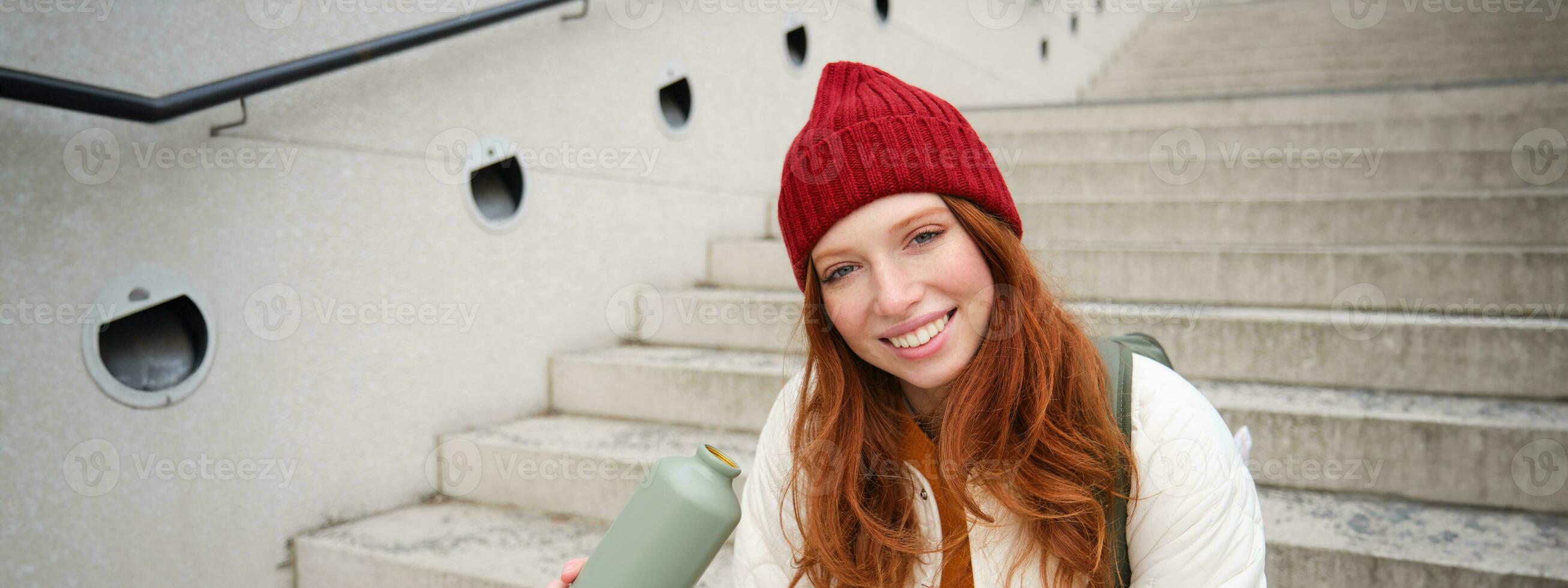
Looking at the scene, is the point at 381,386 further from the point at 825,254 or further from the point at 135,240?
the point at 825,254

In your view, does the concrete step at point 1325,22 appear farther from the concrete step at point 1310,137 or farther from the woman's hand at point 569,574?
the woman's hand at point 569,574

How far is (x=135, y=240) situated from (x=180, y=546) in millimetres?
641

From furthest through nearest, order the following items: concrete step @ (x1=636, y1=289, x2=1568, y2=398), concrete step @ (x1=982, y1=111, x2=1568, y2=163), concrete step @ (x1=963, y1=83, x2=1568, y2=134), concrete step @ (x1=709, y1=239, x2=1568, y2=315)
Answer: concrete step @ (x1=963, y1=83, x2=1568, y2=134) < concrete step @ (x1=982, y1=111, x2=1568, y2=163) < concrete step @ (x1=709, y1=239, x2=1568, y2=315) < concrete step @ (x1=636, y1=289, x2=1568, y2=398)

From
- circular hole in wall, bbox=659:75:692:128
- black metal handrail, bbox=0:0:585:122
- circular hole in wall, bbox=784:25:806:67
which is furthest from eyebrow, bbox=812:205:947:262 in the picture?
circular hole in wall, bbox=784:25:806:67

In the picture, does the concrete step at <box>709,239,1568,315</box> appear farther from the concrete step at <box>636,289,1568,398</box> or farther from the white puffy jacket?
the white puffy jacket

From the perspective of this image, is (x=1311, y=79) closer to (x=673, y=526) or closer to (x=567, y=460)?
(x=567, y=460)

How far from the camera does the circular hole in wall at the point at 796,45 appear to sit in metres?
3.77

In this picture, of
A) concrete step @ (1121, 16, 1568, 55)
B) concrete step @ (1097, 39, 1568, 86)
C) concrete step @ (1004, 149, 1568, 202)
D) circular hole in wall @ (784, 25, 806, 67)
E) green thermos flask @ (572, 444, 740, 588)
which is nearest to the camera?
green thermos flask @ (572, 444, 740, 588)

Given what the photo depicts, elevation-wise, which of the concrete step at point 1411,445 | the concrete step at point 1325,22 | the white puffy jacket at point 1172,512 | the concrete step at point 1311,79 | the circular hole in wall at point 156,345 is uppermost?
the concrete step at point 1325,22

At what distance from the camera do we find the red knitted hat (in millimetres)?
1069

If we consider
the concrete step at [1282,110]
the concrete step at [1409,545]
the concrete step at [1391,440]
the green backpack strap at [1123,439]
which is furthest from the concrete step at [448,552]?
the concrete step at [1282,110]

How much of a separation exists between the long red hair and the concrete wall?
141cm

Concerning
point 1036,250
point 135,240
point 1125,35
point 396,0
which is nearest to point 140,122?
point 135,240

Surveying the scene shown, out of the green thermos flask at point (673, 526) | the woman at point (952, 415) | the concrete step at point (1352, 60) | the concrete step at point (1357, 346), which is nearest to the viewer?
the green thermos flask at point (673, 526)
